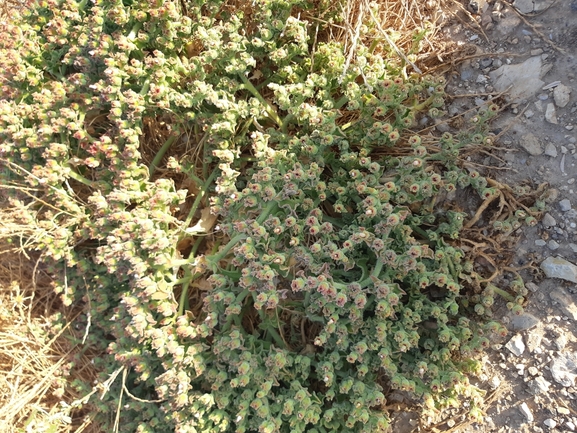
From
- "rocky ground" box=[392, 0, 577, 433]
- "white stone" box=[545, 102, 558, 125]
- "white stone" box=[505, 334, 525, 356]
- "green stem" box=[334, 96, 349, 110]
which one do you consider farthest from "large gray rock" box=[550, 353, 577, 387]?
"green stem" box=[334, 96, 349, 110]

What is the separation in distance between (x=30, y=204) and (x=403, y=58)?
2367 mm

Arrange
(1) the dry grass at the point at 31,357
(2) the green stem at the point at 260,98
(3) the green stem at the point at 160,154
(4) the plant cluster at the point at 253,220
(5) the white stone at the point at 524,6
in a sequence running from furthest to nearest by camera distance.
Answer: (1) the dry grass at the point at 31,357, (3) the green stem at the point at 160,154, (5) the white stone at the point at 524,6, (2) the green stem at the point at 260,98, (4) the plant cluster at the point at 253,220

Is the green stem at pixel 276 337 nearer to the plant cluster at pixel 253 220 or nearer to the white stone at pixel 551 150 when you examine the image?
the plant cluster at pixel 253 220

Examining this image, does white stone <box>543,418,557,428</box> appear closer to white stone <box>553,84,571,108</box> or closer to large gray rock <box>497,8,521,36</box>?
white stone <box>553,84,571,108</box>

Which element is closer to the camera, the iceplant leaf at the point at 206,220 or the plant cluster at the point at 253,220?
the plant cluster at the point at 253,220

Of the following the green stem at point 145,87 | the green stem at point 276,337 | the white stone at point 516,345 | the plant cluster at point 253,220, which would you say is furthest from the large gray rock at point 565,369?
the green stem at point 145,87

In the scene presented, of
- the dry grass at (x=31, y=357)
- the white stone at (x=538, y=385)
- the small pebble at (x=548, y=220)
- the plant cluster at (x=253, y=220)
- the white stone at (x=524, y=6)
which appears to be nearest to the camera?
the plant cluster at (x=253, y=220)

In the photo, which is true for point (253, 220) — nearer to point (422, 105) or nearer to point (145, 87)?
point (145, 87)

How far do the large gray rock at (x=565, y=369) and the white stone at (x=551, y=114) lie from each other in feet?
4.17

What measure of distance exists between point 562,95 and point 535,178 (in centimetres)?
48

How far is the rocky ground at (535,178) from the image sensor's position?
8.03 feet

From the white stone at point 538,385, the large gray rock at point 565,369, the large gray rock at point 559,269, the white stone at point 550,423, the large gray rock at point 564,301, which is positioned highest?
the large gray rock at point 559,269

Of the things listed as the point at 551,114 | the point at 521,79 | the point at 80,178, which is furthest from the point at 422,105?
the point at 80,178

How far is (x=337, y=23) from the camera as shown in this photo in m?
3.06
